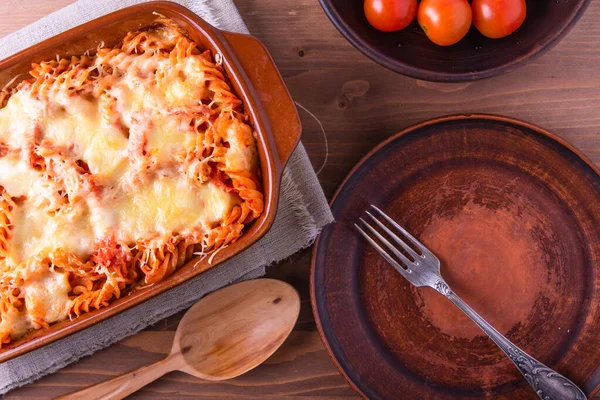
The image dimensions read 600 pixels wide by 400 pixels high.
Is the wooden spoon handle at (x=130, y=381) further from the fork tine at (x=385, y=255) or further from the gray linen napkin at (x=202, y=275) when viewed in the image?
the fork tine at (x=385, y=255)

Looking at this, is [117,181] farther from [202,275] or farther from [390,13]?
[390,13]

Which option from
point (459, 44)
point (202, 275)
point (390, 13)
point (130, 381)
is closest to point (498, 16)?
point (459, 44)

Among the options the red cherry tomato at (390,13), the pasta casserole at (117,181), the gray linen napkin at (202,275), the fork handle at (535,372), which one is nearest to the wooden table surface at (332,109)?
the gray linen napkin at (202,275)

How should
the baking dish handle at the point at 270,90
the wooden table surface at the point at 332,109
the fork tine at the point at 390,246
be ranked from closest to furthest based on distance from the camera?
1. the baking dish handle at the point at 270,90
2. the fork tine at the point at 390,246
3. the wooden table surface at the point at 332,109

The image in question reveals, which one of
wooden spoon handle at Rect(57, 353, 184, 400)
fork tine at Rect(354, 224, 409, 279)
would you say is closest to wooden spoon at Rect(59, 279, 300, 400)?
wooden spoon handle at Rect(57, 353, 184, 400)

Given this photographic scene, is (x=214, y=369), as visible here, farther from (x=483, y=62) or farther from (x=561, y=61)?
(x=561, y=61)

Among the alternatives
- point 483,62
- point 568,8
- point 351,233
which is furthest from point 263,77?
point 568,8
